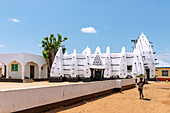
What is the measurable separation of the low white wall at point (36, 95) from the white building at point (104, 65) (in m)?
17.7

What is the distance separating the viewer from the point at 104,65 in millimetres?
26906

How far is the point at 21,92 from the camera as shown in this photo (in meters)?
5.29

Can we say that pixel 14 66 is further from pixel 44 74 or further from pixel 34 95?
pixel 34 95

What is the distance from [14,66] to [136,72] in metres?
20.6

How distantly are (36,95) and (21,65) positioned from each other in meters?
22.5

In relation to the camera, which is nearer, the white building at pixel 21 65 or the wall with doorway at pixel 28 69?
the white building at pixel 21 65

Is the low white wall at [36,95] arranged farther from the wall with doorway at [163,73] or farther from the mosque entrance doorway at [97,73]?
the wall with doorway at [163,73]

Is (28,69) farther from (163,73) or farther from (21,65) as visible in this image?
(163,73)

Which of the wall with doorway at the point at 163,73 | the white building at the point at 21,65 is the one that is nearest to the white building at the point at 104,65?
the white building at the point at 21,65

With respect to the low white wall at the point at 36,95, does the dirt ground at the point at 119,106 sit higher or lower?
lower

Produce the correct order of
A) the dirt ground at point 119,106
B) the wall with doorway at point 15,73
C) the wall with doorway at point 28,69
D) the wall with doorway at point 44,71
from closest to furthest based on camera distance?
the dirt ground at point 119,106, the wall with doorway at point 15,73, the wall with doorway at point 28,69, the wall with doorway at point 44,71

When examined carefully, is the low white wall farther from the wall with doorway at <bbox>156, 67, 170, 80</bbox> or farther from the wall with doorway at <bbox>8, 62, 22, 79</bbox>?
the wall with doorway at <bbox>156, 67, 170, 80</bbox>

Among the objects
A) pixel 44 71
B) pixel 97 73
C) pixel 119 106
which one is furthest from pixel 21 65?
pixel 119 106

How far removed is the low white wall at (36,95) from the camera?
482cm
